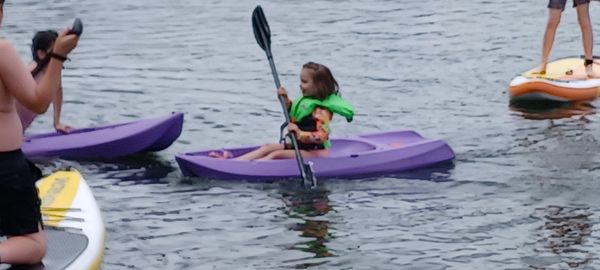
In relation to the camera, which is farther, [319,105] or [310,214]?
[319,105]

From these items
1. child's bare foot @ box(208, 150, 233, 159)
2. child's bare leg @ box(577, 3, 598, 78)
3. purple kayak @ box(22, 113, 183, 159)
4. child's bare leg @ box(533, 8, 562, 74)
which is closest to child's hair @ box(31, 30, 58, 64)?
purple kayak @ box(22, 113, 183, 159)

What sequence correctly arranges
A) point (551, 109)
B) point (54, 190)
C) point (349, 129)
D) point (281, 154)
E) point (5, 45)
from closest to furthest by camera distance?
point (5, 45)
point (54, 190)
point (281, 154)
point (349, 129)
point (551, 109)

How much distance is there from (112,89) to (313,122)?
424 centimetres

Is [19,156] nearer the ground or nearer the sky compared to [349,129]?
nearer the sky

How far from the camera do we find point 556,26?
11969 mm

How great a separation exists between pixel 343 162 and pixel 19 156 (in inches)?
159

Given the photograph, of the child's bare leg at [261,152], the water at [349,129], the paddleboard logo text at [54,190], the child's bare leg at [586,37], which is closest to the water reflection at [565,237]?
the water at [349,129]

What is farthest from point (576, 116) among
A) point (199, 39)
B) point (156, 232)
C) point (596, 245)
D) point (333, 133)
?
point (199, 39)

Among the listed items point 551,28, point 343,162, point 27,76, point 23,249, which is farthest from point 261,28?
point 27,76

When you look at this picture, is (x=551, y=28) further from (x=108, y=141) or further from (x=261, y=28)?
(x=108, y=141)

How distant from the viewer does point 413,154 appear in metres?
9.42

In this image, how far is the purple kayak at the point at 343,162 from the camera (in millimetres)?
9086

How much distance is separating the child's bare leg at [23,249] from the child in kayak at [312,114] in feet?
12.2

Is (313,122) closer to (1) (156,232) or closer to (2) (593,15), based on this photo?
(1) (156,232)
